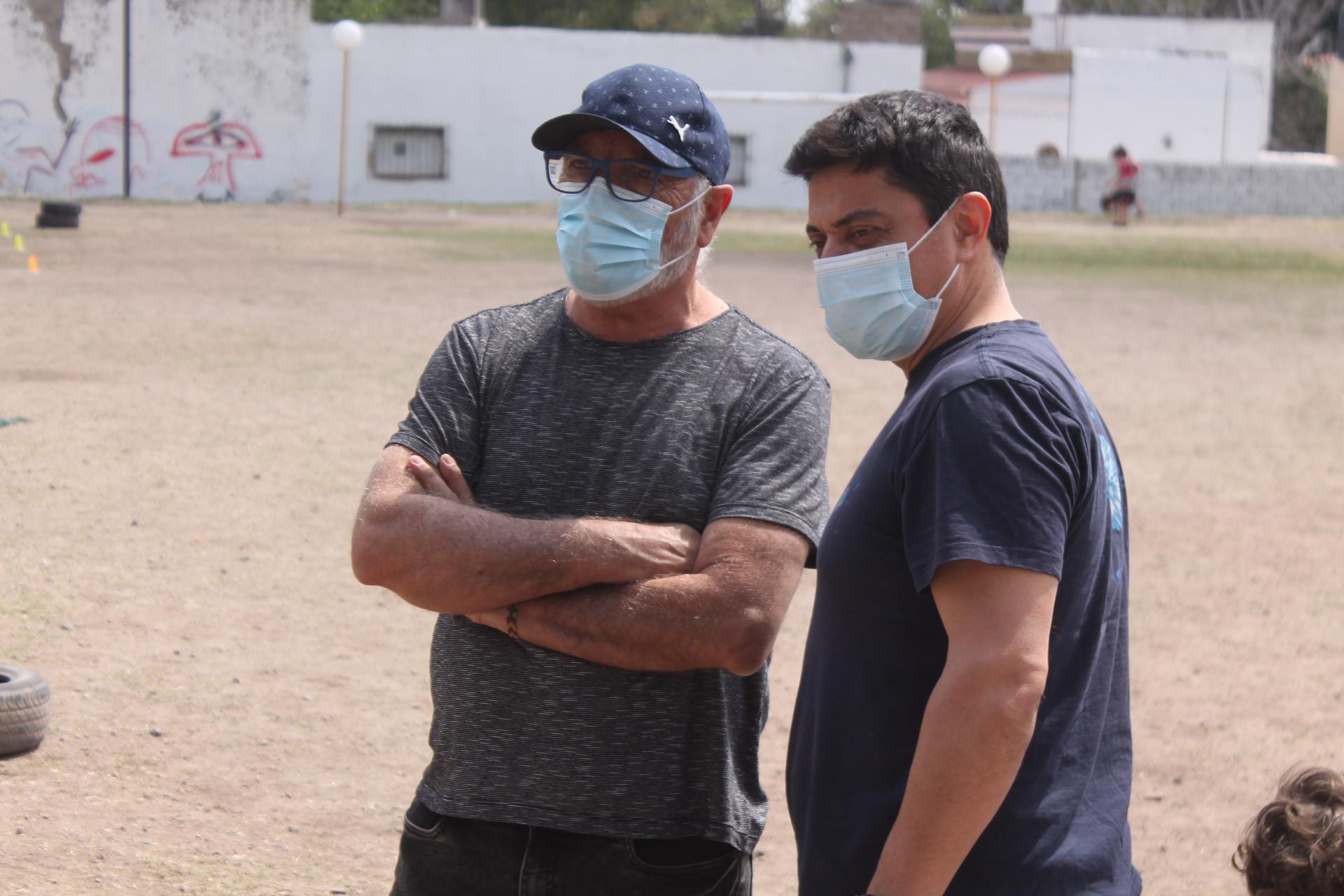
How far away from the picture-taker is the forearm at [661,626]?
2.35 metres

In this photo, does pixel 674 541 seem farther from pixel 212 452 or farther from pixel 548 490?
pixel 212 452

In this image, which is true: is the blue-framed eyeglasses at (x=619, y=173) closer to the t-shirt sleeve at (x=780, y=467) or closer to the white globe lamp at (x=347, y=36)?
the t-shirt sleeve at (x=780, y=467)

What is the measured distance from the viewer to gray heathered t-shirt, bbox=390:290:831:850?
2.41m

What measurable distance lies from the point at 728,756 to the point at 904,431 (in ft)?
2.61

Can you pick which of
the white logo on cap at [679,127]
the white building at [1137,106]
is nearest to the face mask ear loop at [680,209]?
the white logo on cap at [679,127]

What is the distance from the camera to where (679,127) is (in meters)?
2.58

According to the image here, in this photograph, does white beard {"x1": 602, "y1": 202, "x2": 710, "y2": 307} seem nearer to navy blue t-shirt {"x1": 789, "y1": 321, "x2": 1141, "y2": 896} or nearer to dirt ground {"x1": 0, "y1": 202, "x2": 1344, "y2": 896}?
navy blue t-shirt {"x1": 789, "y1": 321, "x2": 1141, "y2": 896}

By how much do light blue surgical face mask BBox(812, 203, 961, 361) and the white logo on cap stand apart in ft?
1.46

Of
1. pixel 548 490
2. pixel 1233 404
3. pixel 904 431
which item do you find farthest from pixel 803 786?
pixel 1233 404

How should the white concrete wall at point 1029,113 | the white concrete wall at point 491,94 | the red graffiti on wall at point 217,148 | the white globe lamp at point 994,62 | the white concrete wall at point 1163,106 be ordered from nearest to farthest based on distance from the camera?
the white globe lamp at point 994,62 → the red graffiti on wall at point 217,148 → the white concrete wall at point 491,94 → the white concrete wall at point 1029,113 → the white concrete wall at point 1163,106

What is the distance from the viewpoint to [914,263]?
2.11 meters

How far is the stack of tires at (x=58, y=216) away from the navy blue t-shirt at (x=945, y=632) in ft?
78.7

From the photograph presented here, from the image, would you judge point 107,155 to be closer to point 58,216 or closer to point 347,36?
point 347,36

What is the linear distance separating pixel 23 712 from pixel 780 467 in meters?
3.10
